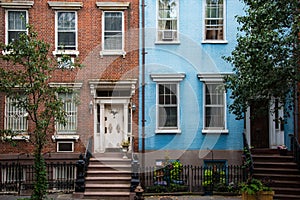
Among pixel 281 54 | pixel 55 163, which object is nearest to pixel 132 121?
pixel 55 163

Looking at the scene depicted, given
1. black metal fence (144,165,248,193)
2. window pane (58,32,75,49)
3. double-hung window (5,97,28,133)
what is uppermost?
window pane (58,32,75,49)

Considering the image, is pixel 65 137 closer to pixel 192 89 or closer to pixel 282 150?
pixel 192 89

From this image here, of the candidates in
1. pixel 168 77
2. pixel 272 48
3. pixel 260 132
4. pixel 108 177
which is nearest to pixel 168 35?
pixel 168 77

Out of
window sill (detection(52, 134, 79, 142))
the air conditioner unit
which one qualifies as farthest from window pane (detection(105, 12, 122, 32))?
window sill (detection(52, 134, 79, 142))

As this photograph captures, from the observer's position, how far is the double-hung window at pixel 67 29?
59.6ft

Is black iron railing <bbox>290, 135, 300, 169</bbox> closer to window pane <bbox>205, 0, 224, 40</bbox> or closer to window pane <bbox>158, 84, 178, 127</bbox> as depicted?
window pane <bbox>158, 84, 178, 127</bbox>

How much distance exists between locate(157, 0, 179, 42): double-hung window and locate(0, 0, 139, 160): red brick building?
3.49ft

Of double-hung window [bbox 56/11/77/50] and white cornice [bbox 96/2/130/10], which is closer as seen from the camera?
white cornice [bbox 96/2/130/10]

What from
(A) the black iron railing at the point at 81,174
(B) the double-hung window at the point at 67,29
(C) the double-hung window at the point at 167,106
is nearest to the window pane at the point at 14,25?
(B) the double-hung window at the point at 67,29

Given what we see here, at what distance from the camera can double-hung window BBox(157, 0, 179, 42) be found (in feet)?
60.0

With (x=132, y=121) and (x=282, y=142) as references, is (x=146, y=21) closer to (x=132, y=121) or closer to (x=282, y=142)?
(x=132, y=121)

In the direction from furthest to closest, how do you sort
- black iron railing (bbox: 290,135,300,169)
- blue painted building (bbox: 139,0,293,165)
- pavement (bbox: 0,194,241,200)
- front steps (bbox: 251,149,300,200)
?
blue painted building (bbox: 139,0,293,165) < black iron railing (bbox: 290,135,300,169) < pavement (bbox: 0,194,241,200) < front steps (bbox: 251,149,300,200)

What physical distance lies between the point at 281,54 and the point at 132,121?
25.0ft

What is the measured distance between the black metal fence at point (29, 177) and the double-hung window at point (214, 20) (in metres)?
8.38
